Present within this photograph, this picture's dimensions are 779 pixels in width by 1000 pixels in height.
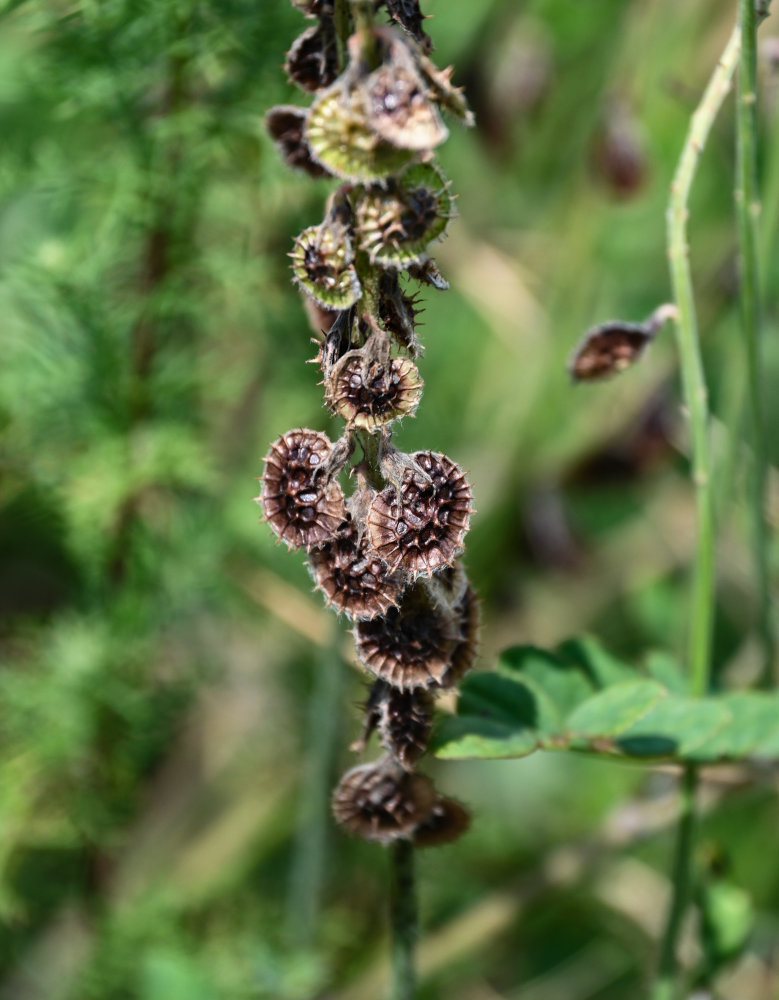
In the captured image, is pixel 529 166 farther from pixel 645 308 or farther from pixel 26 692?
pixel 26 692

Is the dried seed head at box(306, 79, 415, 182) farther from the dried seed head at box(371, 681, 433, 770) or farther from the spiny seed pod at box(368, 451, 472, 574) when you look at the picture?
the dried seed head at box(371, 681, 433, 770)

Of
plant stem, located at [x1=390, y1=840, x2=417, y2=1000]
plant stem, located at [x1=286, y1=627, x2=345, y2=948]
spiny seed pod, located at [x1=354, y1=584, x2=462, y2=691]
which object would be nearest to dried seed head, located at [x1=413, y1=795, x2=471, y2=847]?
plant stem, located at [x1=390, y1=840, x2=417, y2=1000]

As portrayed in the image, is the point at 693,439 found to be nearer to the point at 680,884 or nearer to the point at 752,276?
the point at 752,276

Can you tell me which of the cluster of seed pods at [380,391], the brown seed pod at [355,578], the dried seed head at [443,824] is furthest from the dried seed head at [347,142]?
the dried seed head at [443,824]

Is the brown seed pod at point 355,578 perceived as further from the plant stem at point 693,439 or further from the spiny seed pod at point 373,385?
the plant stem at point 693,439

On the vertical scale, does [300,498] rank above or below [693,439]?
below

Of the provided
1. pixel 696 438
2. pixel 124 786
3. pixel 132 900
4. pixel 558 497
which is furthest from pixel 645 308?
pixel 132 900

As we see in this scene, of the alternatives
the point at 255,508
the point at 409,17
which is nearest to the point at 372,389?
the point at 409,17
